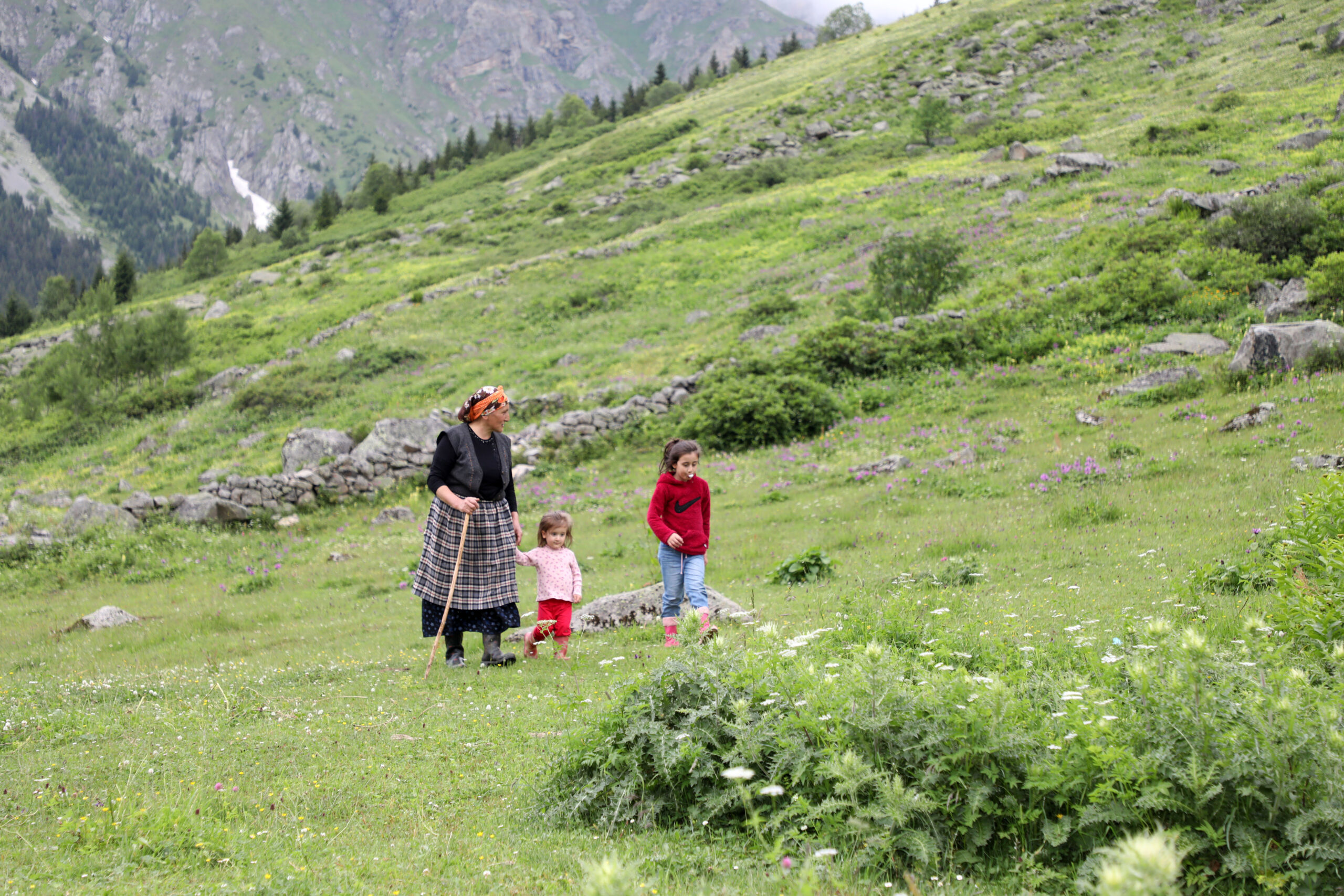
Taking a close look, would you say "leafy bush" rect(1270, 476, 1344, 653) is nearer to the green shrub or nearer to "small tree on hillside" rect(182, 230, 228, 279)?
the green shrub

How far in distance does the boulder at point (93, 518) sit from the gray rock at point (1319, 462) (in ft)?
72.8

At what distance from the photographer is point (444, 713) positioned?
235 inches

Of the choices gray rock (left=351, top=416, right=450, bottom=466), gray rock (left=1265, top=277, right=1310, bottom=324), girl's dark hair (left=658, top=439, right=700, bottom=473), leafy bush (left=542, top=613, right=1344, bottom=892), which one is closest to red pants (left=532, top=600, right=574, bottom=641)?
girl's dark hair (left=658, top=439, right=700, bottom=473)

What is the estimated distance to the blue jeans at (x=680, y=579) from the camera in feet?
26.1

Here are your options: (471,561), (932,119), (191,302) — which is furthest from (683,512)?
(191,302)

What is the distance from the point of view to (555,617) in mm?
8414

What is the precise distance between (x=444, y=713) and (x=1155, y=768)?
15.7 feet

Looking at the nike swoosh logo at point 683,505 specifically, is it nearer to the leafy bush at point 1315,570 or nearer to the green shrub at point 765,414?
the leafy bush at point 1315,570

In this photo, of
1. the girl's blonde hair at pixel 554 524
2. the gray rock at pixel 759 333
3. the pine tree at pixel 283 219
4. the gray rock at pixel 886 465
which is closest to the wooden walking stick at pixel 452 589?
the girl's blonde hair at pixel 554 524

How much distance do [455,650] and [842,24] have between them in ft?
445

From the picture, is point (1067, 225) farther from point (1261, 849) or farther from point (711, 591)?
point (1261, 849)

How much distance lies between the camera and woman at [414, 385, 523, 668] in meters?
7.83

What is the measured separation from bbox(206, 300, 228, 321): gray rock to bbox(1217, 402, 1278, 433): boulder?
5181 centimetres

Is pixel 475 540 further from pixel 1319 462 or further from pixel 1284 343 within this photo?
pixel 1284 343
